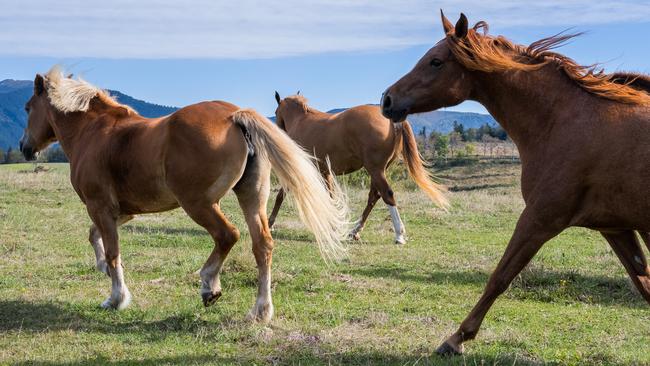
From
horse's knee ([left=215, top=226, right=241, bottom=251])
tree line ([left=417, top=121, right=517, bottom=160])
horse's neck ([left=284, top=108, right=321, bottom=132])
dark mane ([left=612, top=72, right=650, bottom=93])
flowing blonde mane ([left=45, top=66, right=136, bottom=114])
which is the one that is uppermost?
dark mane ([left=612, top=72, right=650, bottom=93])

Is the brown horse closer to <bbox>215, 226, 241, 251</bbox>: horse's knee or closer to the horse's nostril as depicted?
the horse's nostril

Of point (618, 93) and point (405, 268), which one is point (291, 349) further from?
point (405, 268)

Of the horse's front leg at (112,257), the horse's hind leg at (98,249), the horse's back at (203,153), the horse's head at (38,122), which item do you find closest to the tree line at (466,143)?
the horse's head at (38,122)

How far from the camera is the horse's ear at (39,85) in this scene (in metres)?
7.42

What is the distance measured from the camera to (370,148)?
11930mm

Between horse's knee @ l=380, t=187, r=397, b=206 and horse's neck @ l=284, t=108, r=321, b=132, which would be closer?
horse's knee @ l=380, t=187, r=397, b=206

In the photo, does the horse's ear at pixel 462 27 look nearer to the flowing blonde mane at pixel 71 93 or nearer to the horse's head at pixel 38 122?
the flowing blonde mane at pixel 71 93

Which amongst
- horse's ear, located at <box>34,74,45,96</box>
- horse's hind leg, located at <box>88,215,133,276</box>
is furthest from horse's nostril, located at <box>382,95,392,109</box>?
horse's ear, located at <box>34,74,45,96</box>

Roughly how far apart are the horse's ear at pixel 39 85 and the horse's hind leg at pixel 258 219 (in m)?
3.09

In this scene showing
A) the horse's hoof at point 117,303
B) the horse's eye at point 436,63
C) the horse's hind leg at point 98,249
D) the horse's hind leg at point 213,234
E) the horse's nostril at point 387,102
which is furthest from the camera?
the horse's hind leg at point 98,249

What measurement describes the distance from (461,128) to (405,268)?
9653 centimetres

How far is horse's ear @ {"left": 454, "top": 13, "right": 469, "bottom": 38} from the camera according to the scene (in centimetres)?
480

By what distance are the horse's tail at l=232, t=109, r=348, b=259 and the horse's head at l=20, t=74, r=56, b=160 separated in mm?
2928

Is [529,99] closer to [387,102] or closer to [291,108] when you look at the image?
[387,102]
